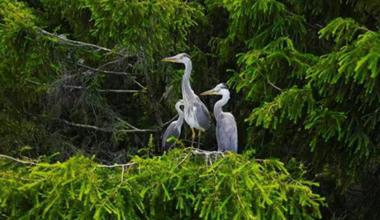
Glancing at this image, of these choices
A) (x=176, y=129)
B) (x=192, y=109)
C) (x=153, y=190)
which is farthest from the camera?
(x=176, y=129)

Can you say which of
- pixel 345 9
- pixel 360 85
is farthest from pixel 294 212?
pixel 345 9

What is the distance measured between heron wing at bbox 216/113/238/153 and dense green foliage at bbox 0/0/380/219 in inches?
10.5

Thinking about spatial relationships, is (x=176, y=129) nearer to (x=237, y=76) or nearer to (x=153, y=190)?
(x=237, y=76)

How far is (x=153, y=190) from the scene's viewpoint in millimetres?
4117

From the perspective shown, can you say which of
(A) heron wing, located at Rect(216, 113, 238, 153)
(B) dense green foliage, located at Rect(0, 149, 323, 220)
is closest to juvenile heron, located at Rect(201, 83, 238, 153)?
(A) heron wing, located at Rect(216, 113, 238, 153)

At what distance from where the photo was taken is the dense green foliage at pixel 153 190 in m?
3.81

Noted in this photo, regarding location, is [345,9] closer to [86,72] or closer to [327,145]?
[327,145]

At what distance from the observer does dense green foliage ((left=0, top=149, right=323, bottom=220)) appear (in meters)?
3.81

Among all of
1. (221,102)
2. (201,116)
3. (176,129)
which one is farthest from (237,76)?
(176,129)

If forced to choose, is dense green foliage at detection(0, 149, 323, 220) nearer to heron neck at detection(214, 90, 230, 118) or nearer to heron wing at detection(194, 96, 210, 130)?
heron neck at detection(214, 90, 230, 118)

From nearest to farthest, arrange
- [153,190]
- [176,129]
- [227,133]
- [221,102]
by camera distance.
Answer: [153,190]
[227,133]
[221,102]
[176,129]

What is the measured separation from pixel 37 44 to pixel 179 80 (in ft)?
5.76

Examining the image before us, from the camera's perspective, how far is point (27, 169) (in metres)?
4.70

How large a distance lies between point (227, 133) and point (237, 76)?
0.61m
